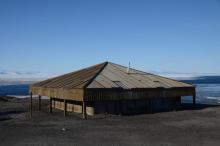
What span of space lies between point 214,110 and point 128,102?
12022 millimetres

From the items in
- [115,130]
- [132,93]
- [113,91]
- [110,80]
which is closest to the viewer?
[115,130]

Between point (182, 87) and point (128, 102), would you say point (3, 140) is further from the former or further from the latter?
point (182, 87)

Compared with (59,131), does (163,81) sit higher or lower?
higher

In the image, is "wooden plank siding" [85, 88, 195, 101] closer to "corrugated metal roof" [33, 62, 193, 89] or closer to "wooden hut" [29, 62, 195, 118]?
"wooden hut" [29, 62, 195, 118]

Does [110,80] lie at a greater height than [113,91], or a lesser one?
greater

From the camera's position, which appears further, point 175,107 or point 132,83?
point 175,107

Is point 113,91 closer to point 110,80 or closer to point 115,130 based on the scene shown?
point 110,80

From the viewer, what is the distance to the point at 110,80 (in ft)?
171

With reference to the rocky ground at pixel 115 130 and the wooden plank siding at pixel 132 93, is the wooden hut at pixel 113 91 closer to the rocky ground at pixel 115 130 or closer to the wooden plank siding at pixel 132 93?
the wooden plank siding at pixel 132 93

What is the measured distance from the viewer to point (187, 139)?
1275 inches

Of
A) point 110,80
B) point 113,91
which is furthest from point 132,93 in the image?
point 110,80

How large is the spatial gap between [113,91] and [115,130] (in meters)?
11.6

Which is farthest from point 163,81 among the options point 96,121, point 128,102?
point 96,121

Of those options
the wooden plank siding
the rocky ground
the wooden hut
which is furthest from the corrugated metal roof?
the rocky ground
